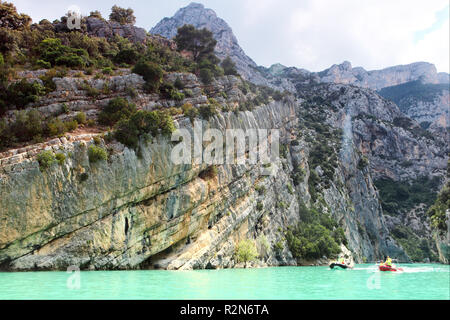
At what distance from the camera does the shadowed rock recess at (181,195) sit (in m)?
29.1

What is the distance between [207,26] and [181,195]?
451ft

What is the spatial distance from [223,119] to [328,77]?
160468 mm

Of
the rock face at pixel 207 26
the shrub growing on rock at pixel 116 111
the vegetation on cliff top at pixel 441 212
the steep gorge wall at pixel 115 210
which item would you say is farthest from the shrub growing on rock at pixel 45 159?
the rock face at pixel 207 26

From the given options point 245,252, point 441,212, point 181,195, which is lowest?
point 245,252

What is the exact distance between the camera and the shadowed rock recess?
29078 millimetres

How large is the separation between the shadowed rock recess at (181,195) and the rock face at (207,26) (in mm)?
62472

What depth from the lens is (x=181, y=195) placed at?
40.1 meters

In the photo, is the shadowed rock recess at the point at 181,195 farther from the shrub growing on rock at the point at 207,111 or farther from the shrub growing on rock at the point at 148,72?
the shrub growing on rock at the point at 207,111

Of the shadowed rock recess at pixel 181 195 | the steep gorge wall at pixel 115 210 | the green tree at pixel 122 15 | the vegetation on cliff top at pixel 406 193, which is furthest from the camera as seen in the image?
the vegetation on cliff top at pixel 406 193

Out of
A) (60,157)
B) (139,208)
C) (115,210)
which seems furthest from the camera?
(139,208)

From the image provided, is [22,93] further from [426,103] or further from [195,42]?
[426,103]

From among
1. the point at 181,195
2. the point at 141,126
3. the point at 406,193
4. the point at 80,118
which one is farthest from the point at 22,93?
the point at 406,193

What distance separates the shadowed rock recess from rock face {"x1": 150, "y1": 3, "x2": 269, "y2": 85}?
62.5m

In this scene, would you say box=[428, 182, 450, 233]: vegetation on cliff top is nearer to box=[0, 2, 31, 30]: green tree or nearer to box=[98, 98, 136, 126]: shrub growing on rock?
box=[98, 98, 136, 126]: shrub growing on rock
